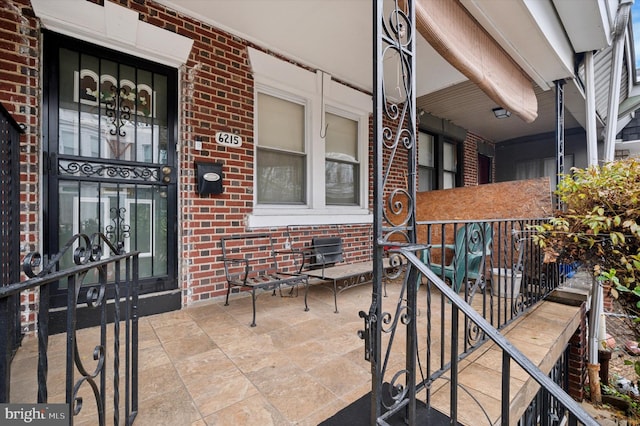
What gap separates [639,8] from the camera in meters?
3.87

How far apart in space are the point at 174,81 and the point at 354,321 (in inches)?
108

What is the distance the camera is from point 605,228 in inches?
67.1

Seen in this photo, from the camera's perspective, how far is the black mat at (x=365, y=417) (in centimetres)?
121

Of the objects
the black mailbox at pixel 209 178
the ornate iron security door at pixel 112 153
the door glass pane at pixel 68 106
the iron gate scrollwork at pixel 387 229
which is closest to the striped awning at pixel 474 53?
the iron gate scrollwork at pixel 387 229

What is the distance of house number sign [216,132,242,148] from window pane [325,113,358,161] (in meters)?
1.35

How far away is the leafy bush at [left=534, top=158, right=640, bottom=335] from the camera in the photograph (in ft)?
5.47

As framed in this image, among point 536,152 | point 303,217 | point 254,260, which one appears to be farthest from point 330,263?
point 536,152

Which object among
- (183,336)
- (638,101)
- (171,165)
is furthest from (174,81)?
(638,101)

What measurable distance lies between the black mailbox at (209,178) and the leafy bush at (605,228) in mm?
2664

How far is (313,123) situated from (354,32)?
3.61ft

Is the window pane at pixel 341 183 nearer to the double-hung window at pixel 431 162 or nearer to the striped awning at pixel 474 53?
the double-hung window at pixel 431 162

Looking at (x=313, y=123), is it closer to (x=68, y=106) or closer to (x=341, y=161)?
(x=341, y=161)

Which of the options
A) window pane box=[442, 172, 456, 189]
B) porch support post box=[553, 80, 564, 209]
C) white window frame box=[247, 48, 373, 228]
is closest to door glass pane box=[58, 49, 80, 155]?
white window frame box=[247, 48, 373, 228]

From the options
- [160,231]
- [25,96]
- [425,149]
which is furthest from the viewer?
[425,149]
